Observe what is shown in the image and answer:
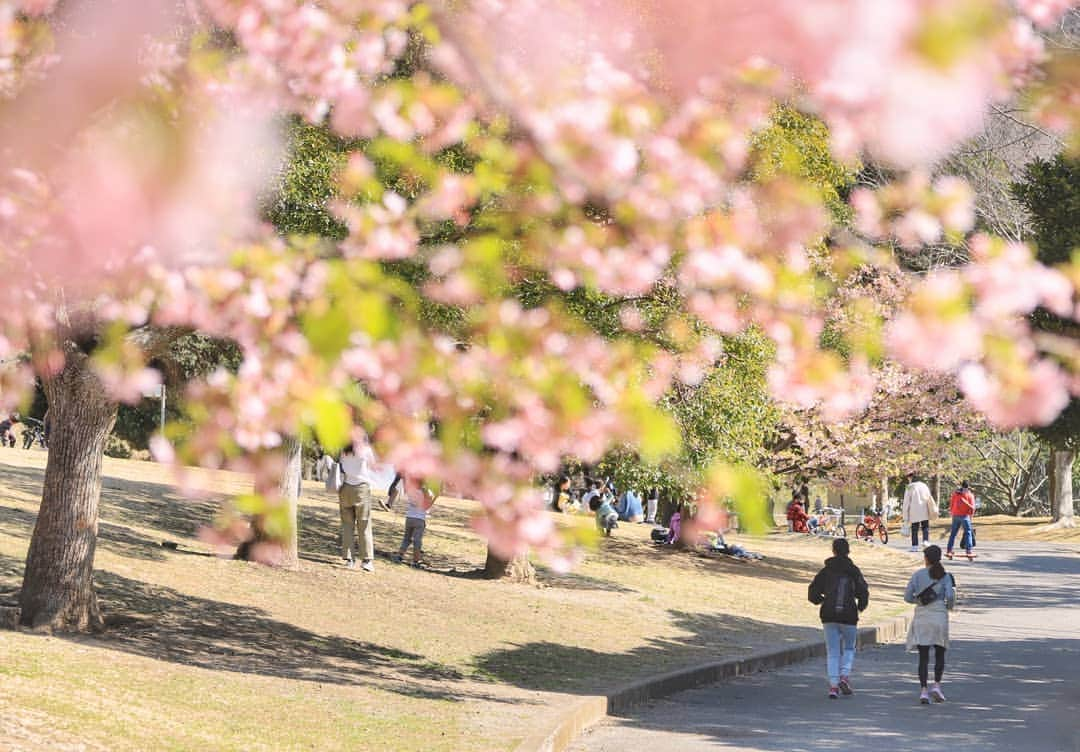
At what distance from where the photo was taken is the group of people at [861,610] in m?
14.5

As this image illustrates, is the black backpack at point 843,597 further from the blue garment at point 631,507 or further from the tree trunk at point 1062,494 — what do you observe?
the tree trunk at point 1062,494

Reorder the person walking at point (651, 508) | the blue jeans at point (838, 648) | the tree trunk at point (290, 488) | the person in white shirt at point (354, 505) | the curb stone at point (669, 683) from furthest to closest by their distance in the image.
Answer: the person walking at point (651, 508), the person in white shirt at point (354, 505), the tree trunk at point (290, 488), the blue jeans at point (838, 648), the curb stone at point (669, 683)

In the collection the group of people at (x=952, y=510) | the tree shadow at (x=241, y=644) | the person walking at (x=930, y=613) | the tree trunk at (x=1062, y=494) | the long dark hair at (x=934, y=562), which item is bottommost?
the tree shadow at (x=241, y=644)

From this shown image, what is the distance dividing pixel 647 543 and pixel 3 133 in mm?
29814

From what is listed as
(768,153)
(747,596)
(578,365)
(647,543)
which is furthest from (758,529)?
(647,543)

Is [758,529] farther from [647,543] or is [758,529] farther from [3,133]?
[647,543]

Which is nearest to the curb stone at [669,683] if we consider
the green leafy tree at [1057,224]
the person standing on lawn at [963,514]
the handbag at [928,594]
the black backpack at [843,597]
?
the black backpack at [843,597]

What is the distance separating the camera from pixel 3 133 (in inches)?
195

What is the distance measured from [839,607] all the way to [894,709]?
4.55 feet

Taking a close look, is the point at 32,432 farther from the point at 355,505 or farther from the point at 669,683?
the point at 669,683

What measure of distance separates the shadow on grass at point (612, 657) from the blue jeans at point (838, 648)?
6.44 feet

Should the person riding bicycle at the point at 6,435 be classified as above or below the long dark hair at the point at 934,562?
above

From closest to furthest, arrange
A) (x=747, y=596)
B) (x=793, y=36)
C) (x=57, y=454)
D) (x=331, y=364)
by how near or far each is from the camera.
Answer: (x=793, y=36) → (x=331, y=364) → (x=57, y=454) → (x=747, y=596)

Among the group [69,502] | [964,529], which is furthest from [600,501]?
[69,502]
